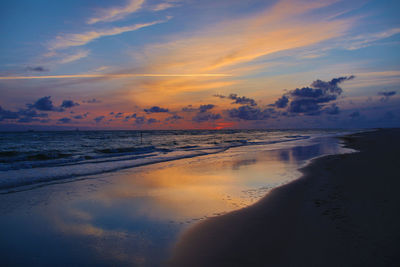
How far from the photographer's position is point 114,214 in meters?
7.34

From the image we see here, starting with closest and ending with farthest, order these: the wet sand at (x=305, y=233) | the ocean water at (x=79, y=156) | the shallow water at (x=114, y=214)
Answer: the wet sand at (x=305, y=233)
the shallow water at (x=114, y=214)
the ocean water at (x=79, y=156)

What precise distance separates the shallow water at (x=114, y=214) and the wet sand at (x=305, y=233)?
24.4 inches

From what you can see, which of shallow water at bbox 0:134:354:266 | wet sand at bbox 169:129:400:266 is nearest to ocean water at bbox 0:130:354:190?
shallow water at bbox 0:134:354:266

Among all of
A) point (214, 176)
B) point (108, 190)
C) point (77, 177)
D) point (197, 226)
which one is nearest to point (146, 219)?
point (197, 226)

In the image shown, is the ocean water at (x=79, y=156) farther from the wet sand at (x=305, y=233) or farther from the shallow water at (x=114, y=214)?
the wet sand at (x=305, y=233)

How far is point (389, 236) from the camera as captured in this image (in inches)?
204

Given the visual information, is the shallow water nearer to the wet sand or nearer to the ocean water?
the wet sand

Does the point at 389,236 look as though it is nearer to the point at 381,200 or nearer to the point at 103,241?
the point at 381,200

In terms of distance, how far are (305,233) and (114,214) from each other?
17.1 ft

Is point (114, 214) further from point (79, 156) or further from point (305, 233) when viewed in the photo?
point (79, 156)

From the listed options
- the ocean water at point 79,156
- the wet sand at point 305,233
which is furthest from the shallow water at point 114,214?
the ocean water at point 79,156

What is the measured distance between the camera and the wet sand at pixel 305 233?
15.0 feet

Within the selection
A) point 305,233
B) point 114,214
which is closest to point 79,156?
point 114,214

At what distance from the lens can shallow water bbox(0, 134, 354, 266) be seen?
5000 millimetres
